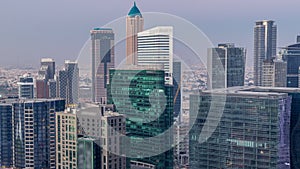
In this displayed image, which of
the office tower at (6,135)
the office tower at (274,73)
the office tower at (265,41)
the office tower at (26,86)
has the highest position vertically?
the office tower at (265,41)

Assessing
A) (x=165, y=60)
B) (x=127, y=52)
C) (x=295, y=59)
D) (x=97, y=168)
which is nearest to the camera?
(x=97, y=168)

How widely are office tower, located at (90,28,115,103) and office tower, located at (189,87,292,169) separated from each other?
1063 millimetres

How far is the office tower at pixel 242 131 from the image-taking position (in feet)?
17.9

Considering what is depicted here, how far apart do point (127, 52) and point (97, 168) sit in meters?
1.52

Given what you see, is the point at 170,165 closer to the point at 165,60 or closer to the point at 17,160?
the point at 165,60

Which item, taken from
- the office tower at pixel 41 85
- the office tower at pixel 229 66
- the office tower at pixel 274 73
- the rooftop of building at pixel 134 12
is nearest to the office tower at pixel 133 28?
the rooftop of building at pixel 134 12

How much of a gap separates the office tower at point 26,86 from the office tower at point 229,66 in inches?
129

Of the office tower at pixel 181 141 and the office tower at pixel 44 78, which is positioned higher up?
the office tower at pixel 44 78

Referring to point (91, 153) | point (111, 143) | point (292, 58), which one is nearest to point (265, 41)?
point (292, 58)

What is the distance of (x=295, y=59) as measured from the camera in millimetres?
10945

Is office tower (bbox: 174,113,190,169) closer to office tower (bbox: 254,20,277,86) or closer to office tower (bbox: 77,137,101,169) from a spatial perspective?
office tower (bbox: 77,137,101,169)

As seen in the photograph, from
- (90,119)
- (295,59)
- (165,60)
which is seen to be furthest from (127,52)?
(295,59)

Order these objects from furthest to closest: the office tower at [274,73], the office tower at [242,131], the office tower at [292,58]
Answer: the office tower at [292,58] < the office tower at [274,73] < the office tower at [242,131]

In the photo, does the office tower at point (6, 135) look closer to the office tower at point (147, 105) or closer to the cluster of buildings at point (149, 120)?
the cluster of buildings at point (149, 120)
